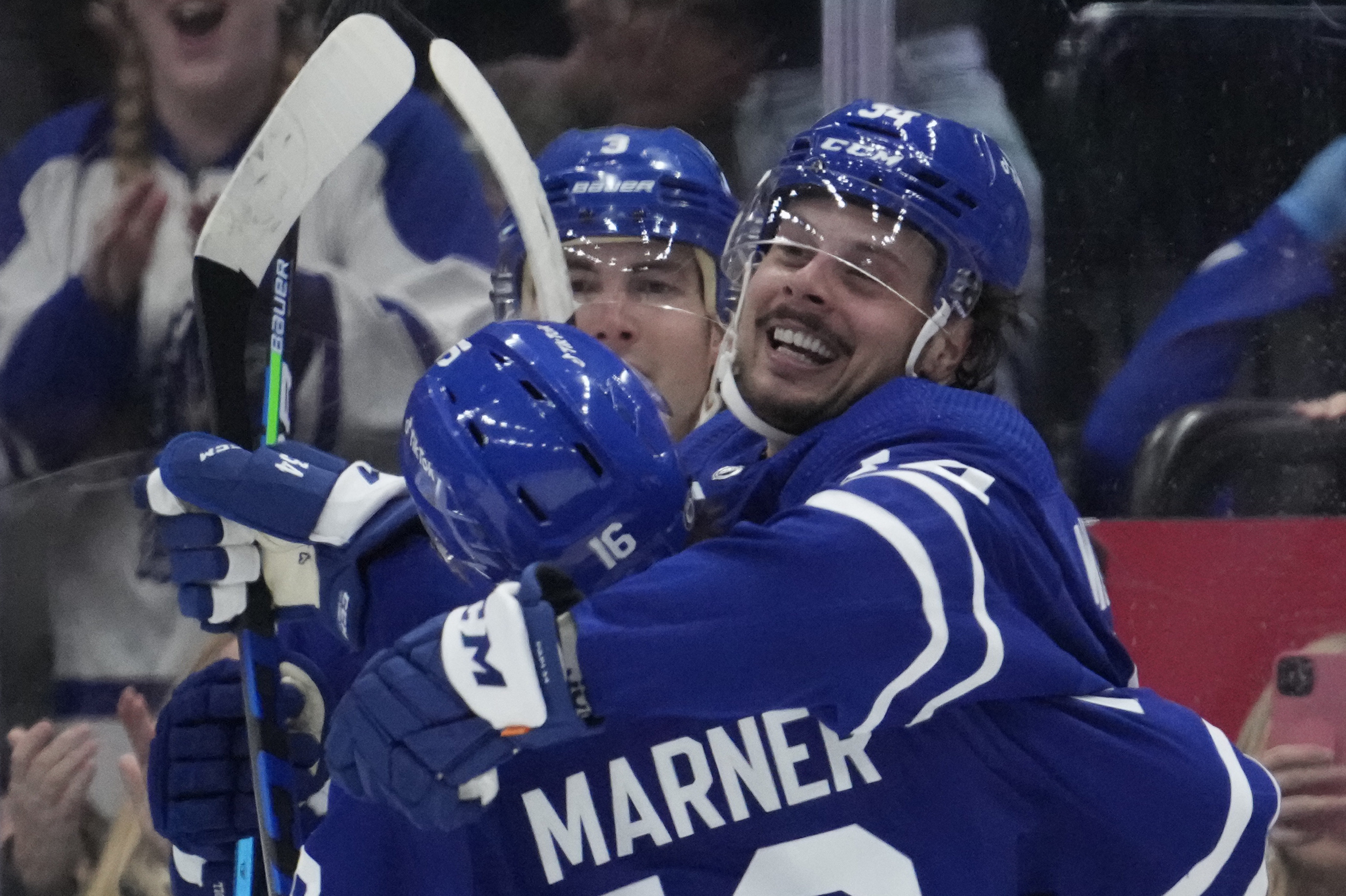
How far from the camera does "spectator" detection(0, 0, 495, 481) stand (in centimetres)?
211

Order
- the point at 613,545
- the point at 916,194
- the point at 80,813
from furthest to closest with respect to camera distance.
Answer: the point at 80,813 → the point at 916,194 → the point at 613,545

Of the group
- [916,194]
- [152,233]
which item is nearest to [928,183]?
[916,194]

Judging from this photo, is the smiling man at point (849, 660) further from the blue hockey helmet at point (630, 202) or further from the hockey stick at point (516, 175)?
the blue hockey helmet at point (630, 202)

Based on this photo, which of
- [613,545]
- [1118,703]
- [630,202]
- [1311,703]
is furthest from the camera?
[1311,703]

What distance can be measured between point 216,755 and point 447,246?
87 centimetres

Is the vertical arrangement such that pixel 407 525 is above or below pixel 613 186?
below

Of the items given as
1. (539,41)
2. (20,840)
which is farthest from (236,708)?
(539,41)

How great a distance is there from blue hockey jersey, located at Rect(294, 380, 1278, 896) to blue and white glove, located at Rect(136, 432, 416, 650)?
0.78 ft

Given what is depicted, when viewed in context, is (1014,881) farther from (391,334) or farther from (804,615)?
(391,334)

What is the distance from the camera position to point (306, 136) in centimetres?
144

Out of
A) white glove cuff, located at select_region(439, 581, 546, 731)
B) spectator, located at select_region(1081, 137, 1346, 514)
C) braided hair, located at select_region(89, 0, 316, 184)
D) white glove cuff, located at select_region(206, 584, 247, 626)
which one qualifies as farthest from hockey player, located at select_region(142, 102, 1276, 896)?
braided hair, located at select_region(89, 0, 316, 184)

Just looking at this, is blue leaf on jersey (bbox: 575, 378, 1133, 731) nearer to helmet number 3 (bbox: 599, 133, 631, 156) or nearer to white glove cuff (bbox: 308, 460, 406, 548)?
white glove cuff (bbox: 308, 460, 406, 548)

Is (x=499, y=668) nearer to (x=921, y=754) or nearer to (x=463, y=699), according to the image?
(x=463, y=699)

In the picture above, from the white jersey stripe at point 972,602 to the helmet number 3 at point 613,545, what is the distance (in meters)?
0.18
